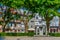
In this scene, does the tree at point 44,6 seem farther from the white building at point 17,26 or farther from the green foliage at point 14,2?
the white building at point 17,26

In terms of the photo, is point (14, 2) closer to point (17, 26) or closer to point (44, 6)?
point (44, 6)

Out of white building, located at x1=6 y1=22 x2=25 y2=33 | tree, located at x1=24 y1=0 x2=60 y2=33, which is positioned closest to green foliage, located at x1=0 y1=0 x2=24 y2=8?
tree, located at x1=24 y1=0 x2=60 y2=33

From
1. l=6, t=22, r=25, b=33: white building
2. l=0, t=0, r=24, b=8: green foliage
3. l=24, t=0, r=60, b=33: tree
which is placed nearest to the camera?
l=24, t=0, r=60, b=33: tree

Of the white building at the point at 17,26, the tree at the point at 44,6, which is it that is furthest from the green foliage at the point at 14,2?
the white building at the point at 17,26

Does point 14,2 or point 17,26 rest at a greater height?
point 14,2

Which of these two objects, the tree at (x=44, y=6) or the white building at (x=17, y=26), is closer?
the tree at (x=44, y=6)

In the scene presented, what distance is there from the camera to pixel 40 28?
104 ft

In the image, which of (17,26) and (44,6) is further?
(17,26)

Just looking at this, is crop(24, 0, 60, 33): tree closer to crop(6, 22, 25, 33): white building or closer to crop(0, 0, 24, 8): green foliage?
crop(0, 0, 24, 8): green foliage

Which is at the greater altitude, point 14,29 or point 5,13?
point 5,13

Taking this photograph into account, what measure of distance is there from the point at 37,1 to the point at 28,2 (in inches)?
75.2

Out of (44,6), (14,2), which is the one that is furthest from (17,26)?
(44,6)

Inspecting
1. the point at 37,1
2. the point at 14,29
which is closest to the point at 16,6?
the point at 37,1

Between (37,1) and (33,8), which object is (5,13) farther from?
(37,1)
